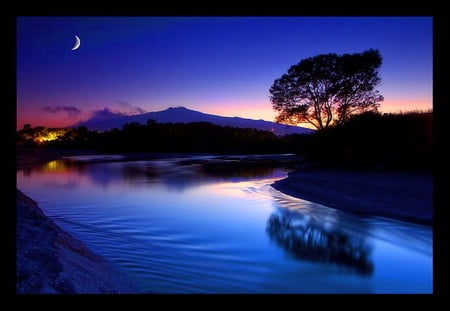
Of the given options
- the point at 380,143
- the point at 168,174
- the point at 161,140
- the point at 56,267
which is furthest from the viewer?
the point at 161,140

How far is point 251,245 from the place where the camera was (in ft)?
20.2

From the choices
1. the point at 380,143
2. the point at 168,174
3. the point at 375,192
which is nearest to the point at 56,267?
Answer: the point at 375,192

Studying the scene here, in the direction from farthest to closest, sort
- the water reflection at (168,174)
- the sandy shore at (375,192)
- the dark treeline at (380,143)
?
the water reflection at (168,174)
the dark treeline at (380,143)
the sandy shore at (375,192)

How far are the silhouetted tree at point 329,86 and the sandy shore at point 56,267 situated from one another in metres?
18.8

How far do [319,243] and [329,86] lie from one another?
57.6 feet

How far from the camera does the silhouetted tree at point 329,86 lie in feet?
69.6

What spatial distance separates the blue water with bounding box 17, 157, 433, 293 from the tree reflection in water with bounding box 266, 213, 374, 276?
0.02 meters

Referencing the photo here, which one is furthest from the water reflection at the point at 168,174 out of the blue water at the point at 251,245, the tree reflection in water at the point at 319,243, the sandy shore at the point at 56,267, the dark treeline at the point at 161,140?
the dark treeline at the point at 161,140

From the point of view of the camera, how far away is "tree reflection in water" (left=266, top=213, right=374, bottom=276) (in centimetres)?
532

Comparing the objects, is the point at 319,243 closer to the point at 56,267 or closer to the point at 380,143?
the point at 56,267

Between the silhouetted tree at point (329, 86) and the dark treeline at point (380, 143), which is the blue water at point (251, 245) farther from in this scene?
the silhouetted tree at point (329, 86)

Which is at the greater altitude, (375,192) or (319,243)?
(375,192)

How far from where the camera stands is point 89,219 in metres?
8.07

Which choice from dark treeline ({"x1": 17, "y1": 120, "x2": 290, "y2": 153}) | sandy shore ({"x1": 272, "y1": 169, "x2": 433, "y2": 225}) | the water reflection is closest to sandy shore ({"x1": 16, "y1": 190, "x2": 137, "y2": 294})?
sandy shore ({"x1": 272, "y1": 169, "x2": 433, "y2": 225})
